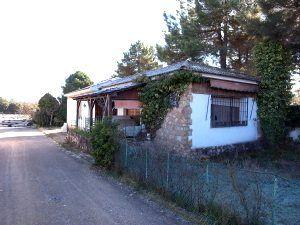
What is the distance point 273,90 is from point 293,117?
2518 millimetres

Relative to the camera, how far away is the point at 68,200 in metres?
8.39

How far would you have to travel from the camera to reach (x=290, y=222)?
6688 mm

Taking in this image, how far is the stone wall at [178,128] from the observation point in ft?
46.8

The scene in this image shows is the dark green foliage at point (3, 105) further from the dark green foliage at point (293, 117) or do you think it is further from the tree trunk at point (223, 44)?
the dark green foliage at point (293, 117)

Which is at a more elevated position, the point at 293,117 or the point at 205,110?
the point at 205,110

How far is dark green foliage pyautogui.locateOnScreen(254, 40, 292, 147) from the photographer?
17641 millimetres

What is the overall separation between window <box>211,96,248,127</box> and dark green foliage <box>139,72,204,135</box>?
1782 millimetres

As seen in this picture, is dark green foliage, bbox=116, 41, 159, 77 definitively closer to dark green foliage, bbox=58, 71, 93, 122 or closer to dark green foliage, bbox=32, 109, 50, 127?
dark green foliage, bbox=58, 71, 93, 122

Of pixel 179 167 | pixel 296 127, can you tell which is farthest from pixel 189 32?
pixel 179 167

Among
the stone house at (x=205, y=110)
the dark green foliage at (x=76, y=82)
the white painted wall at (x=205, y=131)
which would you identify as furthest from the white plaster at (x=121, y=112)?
the dark green foliage at (x=76, y=82)

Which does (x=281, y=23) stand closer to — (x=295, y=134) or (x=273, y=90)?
(x=273, y=90)

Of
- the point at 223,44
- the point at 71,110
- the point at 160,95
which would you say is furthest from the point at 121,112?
the point at 71,110

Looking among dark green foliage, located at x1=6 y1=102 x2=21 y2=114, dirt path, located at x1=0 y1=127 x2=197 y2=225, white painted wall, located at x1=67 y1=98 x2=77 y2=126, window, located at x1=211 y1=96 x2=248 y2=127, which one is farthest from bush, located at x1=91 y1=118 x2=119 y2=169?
dark green foliage, located at x1=6 y1=102 x2=21 y2=114

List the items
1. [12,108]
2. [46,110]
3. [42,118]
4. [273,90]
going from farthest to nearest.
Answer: [12,108]
[42,118]
[46,110]
[273,90]
